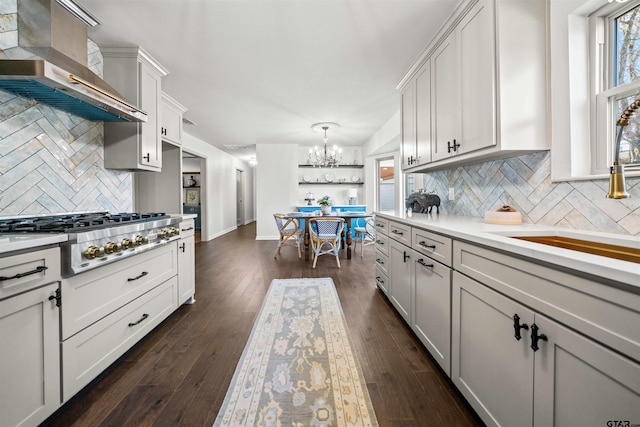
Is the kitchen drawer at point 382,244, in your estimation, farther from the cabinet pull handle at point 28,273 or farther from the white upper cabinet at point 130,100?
the white upper cabinet at point 130,100

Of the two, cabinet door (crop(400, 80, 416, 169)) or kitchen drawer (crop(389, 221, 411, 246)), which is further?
cabinet door (crop(400, 80, 416, 169))

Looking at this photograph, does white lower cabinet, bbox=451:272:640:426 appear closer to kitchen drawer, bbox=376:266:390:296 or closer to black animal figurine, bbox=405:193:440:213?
kitchen drawer, bbox=376:266:390:296

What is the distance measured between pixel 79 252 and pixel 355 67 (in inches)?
116

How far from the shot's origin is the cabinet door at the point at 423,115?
229 centimetres

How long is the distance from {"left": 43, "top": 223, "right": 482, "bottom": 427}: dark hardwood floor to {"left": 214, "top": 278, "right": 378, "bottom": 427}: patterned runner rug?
77 millimetres

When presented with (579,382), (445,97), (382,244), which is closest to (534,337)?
(579,382)

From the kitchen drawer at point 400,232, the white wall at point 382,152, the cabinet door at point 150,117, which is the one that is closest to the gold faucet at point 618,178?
the kitchen drawer at point 400,232

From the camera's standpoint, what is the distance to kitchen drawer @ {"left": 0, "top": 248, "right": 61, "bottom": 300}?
0.99m

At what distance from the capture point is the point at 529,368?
2.95ft

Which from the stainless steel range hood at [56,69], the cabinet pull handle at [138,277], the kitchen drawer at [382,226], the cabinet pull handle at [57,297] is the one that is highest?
the stainless steel range hood at [56,69]

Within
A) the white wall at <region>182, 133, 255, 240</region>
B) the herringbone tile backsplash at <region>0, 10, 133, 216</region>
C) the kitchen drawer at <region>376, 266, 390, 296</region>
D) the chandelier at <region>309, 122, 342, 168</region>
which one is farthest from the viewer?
the white wall at <region>182, 133, 255, 240</region>

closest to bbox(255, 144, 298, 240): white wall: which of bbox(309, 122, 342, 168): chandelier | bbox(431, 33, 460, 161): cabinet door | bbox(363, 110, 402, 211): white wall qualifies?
bbox(309, 122, 342, 168): chandelier

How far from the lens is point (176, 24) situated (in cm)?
212

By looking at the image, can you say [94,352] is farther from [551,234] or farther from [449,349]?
[551,234]
